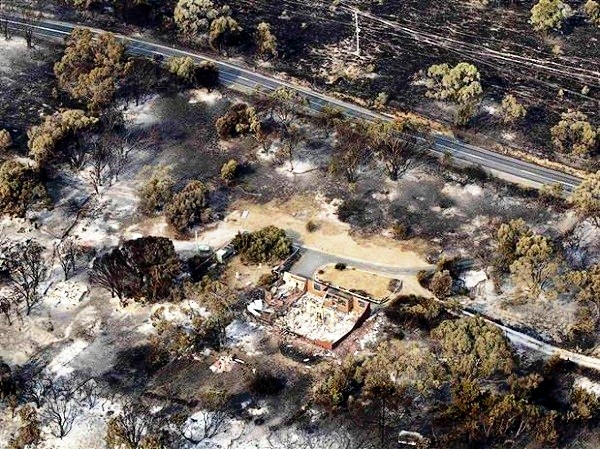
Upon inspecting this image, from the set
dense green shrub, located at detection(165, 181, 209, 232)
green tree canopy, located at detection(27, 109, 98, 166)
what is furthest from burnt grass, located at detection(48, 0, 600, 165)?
dense green shrub, located at detection(165, 181, 209, 232)

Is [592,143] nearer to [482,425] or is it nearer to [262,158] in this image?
[262,158]

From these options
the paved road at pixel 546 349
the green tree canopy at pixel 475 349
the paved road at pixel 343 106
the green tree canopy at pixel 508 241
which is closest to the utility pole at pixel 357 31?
A: the paved road at pixel 343 106

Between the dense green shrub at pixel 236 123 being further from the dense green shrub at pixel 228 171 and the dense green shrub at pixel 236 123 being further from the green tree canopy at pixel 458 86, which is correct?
the green tree canopy at pixel 458 86

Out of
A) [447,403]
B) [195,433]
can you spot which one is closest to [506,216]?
[447,403]

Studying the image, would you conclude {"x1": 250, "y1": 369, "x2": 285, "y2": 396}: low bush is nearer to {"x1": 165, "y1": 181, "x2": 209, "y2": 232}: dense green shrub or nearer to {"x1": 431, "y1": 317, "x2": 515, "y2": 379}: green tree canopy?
{"x1": 431, "y1": 317, "x2": 515, "y2": 379}: green tree canopy

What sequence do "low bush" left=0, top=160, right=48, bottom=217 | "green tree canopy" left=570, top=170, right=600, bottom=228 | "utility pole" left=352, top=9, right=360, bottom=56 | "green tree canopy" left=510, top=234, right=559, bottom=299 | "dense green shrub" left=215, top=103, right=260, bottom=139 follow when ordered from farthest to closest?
"utility pole" left=352, top=9, right=360, bottom=56, "dense green shrub" left=215, top=103, right=260, bottom=139, "low bush" left=0, top=160, right=48, bottom=217, "green tree canopy" left=570, top=170, right=600, bottom=228, "green tree canopy" left=510, top=234, right=559, bottom=299

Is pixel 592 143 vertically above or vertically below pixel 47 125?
above
